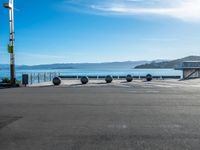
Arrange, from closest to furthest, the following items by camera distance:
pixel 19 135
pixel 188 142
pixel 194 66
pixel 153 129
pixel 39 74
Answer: pixel 188 142 < pixel 19 135 < pixel 153 129 < pixel 39 74 < pixel 194 66

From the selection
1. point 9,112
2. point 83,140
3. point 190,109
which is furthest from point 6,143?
point 190,109

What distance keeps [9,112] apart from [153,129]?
18.4ft

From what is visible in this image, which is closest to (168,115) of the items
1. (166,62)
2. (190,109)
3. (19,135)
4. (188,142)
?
(190,109)

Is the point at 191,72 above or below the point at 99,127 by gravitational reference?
above

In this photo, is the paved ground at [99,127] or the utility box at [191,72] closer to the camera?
the paved ground at [99,127]

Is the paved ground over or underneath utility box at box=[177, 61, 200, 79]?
underneath

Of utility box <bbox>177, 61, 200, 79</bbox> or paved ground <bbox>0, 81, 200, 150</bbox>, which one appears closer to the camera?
paved ground <bbox>0, 81, 200, 150</bbox>

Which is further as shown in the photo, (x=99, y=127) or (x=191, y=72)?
(x=191, y=72)

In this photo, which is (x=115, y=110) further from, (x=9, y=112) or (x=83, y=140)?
(x=83, y=140)

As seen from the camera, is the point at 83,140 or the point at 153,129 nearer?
the point at 83,140

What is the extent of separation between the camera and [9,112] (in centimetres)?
1328

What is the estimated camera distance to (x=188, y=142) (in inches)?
327

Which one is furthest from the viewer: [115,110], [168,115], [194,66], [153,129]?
[194,66]

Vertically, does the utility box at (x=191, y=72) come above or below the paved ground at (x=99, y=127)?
above
